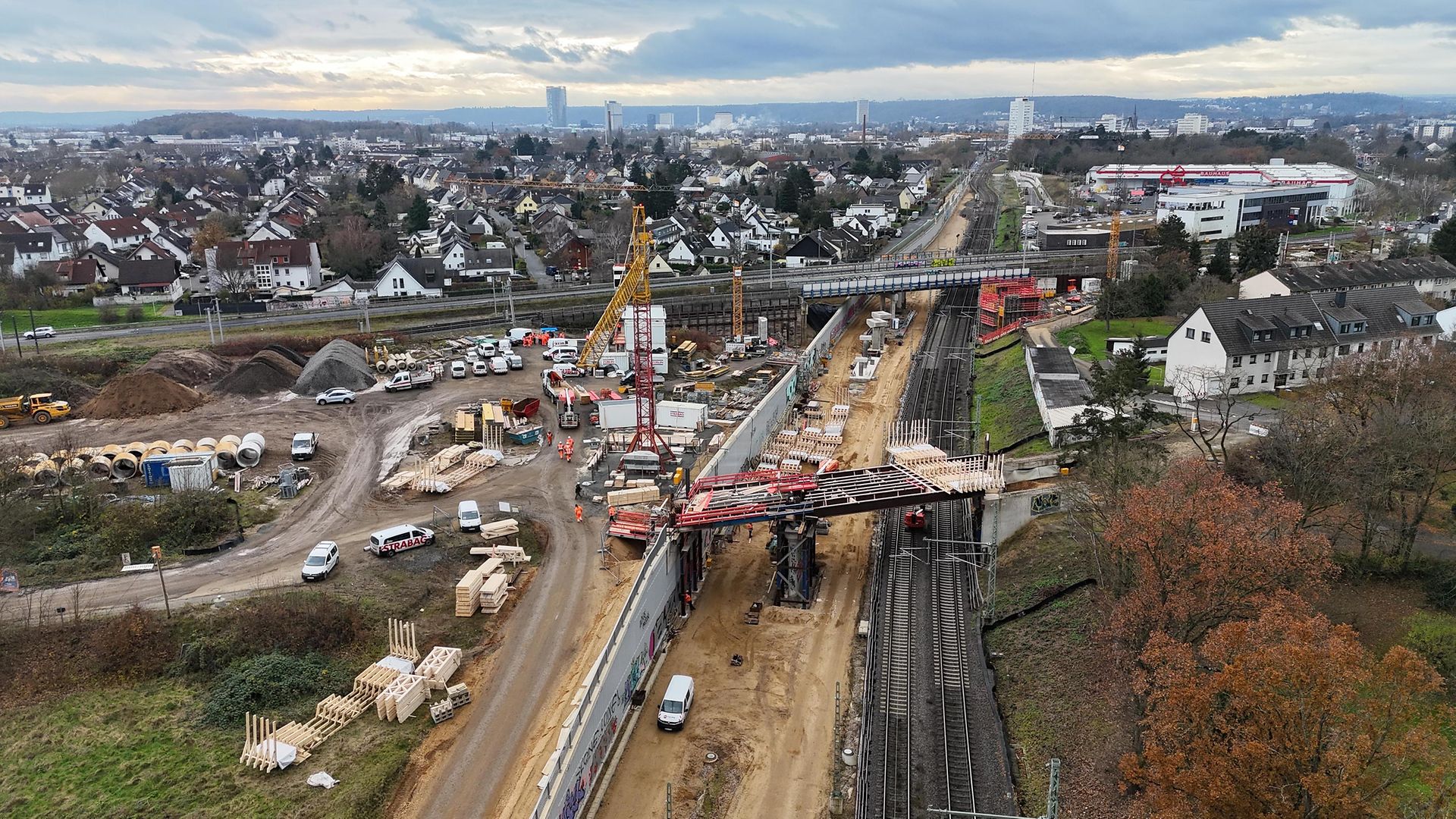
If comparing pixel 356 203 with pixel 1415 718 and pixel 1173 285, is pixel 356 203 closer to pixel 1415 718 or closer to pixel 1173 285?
pixel 1173 285

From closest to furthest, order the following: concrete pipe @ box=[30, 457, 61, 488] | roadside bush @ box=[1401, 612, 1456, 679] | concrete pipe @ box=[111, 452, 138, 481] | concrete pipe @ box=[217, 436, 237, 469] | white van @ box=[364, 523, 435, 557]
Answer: roadside bush @ box=[1401, 612, 1456, 679] < white van @ box=[364, 523, 435, 557] < concrete pipe @ box=[30, 457, 61, 488] < concrete pipe @ box=[111, 452, 138, 481] < concrete pipe @ box=[217, 436, 237, 469]

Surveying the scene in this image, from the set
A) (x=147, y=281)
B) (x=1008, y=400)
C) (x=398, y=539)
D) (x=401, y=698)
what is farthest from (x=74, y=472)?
(x=147, y=281)

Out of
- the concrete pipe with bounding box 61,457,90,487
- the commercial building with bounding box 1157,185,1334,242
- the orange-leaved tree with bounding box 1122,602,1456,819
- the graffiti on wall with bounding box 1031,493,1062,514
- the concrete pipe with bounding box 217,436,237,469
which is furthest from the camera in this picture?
the commercial building with bounding box 1157,185,1334,242

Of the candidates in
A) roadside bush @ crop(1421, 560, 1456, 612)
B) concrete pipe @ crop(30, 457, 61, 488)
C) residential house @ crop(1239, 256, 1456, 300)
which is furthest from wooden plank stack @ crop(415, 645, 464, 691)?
residential house @ crop(1239, 256, 1456, 300)

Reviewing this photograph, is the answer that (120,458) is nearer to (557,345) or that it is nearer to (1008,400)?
(557,345)

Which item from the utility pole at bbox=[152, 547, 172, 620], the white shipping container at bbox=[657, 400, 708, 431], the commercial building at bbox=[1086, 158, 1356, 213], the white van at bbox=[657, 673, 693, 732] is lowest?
the white van at bbox=[657, 673, 693, 732]

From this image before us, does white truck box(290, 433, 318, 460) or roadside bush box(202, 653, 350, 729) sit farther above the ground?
white truck box(290, 433, 318, 460)

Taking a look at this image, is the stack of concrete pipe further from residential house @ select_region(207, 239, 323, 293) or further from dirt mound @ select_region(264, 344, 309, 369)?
residential house @ select_region(207, 239, 323, 293)

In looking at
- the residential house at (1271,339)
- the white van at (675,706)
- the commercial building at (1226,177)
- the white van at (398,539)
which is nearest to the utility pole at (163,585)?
the white van at (398,539)
